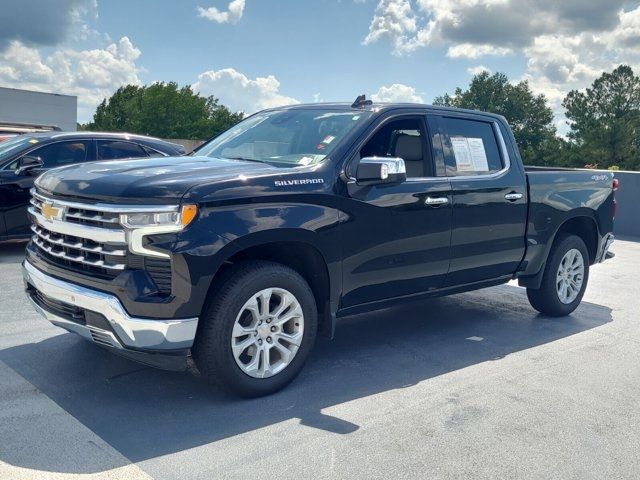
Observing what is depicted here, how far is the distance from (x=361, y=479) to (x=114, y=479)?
46.3 inches

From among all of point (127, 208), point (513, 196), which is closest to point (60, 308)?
point (127, 208)

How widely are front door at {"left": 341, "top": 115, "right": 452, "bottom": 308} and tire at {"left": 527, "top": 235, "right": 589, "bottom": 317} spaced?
1.67m

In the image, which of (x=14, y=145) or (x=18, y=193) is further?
(x=14, y=145)

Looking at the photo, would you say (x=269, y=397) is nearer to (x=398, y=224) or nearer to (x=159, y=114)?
(x=398, y=224)

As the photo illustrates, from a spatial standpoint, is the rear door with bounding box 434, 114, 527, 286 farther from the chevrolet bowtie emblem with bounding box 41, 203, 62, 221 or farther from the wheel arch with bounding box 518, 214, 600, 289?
the chevrolet bowtie emblem with bounding box 41, 203, 62, 221

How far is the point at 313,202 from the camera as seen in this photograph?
14.5 ft

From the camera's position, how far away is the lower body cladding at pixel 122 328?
3.78 meters

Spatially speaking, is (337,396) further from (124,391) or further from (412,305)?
(412,305)

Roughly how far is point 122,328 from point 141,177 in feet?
2.89

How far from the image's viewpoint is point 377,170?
456cm

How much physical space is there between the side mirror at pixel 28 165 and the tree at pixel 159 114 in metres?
81.7

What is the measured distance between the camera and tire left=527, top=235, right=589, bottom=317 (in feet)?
21.5

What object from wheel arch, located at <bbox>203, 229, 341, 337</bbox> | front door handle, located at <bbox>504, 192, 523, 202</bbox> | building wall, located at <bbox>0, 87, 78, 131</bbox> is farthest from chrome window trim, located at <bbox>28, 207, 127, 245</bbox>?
building wall, located at <bbox>0, 87, 78, 131</bbox>

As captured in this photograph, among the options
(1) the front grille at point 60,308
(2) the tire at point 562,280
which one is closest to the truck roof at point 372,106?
(2) the tire at point 562,280
